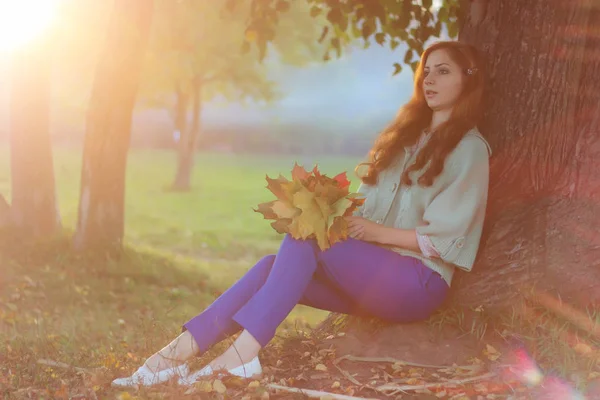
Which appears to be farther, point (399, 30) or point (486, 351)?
point (399, 30)

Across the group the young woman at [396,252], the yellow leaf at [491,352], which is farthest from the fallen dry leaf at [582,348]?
the young woman at [396,252]

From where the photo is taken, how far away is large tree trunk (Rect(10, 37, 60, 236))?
8.46 metres

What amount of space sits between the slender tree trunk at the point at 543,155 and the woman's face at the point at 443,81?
0.32m

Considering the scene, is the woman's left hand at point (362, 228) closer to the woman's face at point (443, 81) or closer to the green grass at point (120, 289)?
the woman's face at point (443, 81)

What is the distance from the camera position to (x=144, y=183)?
21438 mm

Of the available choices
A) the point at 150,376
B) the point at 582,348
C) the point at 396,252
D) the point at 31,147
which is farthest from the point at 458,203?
the point at 31,147

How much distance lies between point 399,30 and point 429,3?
649 millimetres

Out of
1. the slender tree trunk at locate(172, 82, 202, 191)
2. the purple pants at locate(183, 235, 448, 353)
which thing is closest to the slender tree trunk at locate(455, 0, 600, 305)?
the purple pants at locate(183, 235, 448, 353)

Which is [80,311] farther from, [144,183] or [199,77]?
[144,183]

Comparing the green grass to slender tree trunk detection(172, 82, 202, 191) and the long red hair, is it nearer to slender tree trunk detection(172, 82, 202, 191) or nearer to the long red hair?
the long red hair

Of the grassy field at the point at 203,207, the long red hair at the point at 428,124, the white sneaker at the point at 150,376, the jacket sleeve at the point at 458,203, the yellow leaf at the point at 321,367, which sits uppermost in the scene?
the long red hair at the point at 428,124

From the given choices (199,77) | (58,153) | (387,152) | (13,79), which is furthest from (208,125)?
(387,152)

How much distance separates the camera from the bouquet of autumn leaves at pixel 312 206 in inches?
139

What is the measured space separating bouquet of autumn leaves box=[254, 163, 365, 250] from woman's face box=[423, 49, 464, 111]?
66 cm
